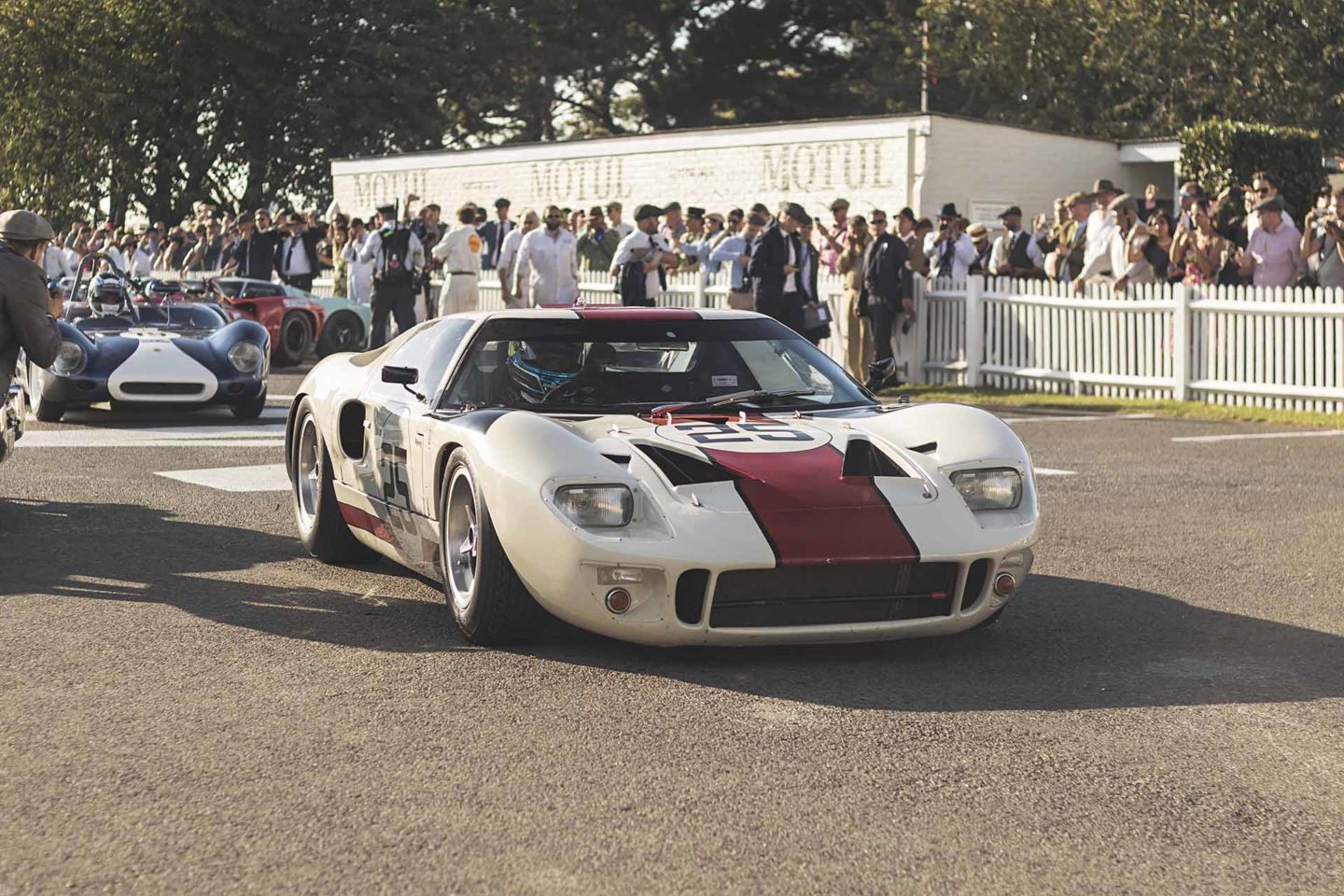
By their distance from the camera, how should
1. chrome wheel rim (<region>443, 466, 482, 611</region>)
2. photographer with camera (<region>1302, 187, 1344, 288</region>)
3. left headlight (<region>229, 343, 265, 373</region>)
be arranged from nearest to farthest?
chrome wheel rim (<region>443, 466, 482, 611</region>) < left headlight (<region>229, 343, 265, 373</region>) < photographer with camera (<region>1302, 187, 1344, 288</region>)

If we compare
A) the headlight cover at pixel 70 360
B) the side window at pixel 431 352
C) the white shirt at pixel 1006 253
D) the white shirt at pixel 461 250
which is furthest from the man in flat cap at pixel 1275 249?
the side window at pixel 431 352

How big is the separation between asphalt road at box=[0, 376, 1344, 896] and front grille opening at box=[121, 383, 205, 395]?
6.49 metres

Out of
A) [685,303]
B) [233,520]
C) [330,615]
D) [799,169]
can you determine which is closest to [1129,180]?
[799,169]

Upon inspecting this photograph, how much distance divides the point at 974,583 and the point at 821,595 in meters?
0.59

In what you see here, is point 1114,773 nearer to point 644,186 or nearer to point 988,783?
point 988,783

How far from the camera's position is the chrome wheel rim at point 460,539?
6.58m

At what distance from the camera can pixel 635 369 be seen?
7.32 m

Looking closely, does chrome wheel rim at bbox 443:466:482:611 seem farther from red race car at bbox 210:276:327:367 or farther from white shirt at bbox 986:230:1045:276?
red race car at bbox 210:276:327:367

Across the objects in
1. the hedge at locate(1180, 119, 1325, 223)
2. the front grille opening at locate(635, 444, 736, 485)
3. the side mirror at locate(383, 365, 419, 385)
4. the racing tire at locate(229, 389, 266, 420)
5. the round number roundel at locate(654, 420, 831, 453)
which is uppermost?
the hedge at locate(1180, 119, 1325, 223)

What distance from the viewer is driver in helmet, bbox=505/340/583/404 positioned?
721 centimetres

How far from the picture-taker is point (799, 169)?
93.1ft

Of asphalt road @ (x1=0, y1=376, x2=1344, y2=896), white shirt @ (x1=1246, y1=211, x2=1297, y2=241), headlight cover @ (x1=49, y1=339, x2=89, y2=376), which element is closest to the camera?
asphalt road @ (x1=0, y1=376, x2=1344, y2=896)

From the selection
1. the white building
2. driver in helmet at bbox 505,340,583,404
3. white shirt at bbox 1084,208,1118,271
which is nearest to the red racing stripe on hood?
driver in helmet at bbox 505,340,583,404

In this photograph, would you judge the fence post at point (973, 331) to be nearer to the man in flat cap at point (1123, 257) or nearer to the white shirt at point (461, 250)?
the man in flat cap at point (1123, 257)
